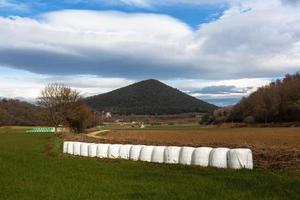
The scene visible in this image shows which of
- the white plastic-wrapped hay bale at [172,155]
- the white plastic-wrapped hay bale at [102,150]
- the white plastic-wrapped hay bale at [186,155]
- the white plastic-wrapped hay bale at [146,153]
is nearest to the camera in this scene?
the white plastic-wrapped hay bale at [186,155]

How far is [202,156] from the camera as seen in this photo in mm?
23734

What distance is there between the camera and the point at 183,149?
2530cm


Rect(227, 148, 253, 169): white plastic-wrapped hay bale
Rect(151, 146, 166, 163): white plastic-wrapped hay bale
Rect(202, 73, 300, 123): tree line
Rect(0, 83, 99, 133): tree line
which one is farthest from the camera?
Rect(202, 73, 300, 123): tree line

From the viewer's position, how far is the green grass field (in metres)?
15.3

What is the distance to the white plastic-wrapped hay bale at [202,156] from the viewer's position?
2356 centimetres

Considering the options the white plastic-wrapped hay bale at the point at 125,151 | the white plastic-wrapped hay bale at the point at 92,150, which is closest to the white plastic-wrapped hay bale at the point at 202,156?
the white plastic-wrapped hay bale at the point at 125,151

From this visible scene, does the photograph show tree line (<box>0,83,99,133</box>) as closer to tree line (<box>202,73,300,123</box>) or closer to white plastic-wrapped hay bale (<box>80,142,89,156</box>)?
tree line (<box>202,73,300,123</box>)

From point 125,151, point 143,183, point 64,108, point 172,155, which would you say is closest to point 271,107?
point 64,108

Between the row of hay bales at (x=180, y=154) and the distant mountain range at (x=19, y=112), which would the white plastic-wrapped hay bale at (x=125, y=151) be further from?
the distant mountain range at (x=19, y=112)

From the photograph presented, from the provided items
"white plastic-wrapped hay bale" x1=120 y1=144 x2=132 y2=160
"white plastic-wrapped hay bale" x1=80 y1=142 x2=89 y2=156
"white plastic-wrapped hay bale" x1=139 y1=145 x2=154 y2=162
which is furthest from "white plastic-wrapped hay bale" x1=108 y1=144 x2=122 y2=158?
"white plastic-wrapped hay bale" x1=80 y1=142 x2=89 y2=156

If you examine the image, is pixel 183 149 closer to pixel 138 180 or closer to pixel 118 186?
pixel 138 180

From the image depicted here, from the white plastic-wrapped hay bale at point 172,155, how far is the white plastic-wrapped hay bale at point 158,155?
34 centimetres

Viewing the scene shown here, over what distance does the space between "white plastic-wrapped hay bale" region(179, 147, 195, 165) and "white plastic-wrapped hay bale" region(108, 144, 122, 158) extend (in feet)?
20.1

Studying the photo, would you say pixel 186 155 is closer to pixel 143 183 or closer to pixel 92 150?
pixel 143 183
